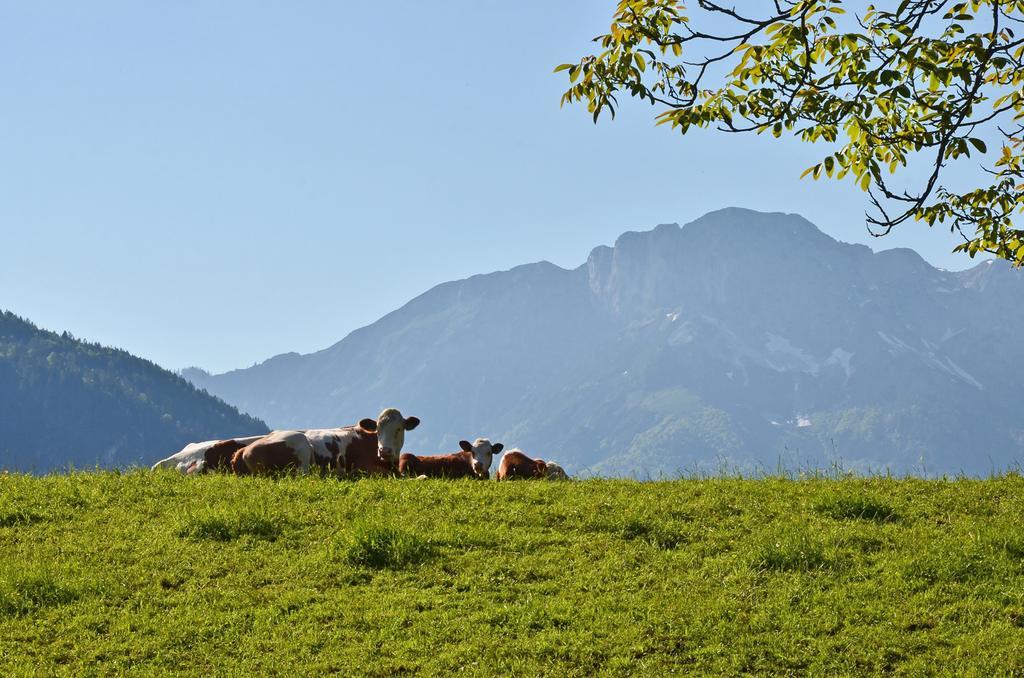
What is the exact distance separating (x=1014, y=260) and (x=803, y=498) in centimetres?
508

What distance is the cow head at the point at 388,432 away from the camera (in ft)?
65.7

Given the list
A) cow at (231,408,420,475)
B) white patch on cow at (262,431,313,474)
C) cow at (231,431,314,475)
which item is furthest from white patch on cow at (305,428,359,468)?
cow at (231,431,314,475)

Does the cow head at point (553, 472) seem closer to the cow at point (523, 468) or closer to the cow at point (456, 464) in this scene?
the cow at point (523, 468)

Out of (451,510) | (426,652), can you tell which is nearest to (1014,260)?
(451,510)

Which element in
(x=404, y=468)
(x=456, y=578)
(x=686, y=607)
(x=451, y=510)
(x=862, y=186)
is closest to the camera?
(x=686, y=607)

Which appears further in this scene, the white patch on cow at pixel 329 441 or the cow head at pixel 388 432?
the cow head at pixel 388 432

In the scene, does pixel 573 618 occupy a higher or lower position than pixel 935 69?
lower

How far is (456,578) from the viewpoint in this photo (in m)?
11.7

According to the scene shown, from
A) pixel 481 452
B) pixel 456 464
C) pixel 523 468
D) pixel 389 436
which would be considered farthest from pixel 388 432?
pixel 523 468

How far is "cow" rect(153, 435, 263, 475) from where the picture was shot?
19.1 meters

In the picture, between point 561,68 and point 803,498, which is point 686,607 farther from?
point 561,68

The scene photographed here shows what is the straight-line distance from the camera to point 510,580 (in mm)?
11656

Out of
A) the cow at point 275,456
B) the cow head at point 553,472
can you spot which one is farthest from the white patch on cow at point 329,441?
the cow head at point 553,472

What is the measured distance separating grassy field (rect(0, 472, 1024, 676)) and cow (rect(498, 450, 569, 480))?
5901 millimetres
